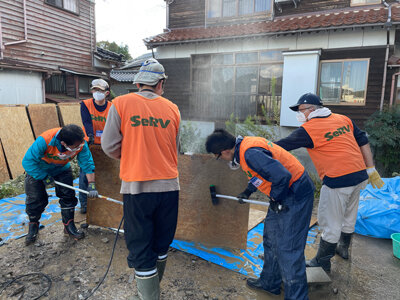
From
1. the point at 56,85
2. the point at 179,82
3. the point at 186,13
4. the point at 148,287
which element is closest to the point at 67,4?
the point at 56,85

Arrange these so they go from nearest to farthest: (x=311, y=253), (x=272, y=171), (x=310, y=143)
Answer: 1. (x=272, y=171)
2. (x=310, y=143)
3. (x=311, y=253)

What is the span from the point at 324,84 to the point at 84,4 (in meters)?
11.9

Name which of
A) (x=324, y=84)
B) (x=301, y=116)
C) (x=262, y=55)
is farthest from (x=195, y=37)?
(x=301, y=116)

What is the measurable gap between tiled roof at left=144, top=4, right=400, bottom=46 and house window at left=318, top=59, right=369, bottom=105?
3.56ft

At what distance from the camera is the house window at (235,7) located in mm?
9516

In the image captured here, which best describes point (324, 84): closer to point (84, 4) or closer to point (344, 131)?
point (344, 131)

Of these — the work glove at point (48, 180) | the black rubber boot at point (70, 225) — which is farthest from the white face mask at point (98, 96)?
the black rubber boot at point (70, 225)

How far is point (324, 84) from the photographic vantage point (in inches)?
325

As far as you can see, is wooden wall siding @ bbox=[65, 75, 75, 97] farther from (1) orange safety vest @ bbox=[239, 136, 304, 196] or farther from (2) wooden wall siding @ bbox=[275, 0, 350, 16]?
(1) orange safety vest @ bbox=[239, 136, 304, 196]

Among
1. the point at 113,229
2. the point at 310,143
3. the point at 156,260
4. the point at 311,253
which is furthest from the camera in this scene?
the point at 113,229

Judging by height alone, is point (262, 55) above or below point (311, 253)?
above

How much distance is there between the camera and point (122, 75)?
15898mm

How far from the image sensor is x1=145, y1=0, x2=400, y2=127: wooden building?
7.59 metres

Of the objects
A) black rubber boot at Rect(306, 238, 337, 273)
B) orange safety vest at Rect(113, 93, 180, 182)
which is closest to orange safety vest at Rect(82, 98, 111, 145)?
orange safety vest at Rect(113, 93, 180, 182)
